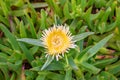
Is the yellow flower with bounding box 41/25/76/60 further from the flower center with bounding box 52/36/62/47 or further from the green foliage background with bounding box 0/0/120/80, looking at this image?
the green foliage background with bounding box 0/0/120/80

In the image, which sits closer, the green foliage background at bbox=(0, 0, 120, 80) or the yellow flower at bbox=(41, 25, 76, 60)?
the yellow flower at bbox=(41, 25, 76, 60)

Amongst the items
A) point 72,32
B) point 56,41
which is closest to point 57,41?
point 56,41

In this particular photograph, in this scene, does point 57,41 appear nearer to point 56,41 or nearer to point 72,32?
point 56,41

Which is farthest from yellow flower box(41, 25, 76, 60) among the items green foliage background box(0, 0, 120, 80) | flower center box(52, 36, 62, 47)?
green foliage background box(0, 0, 120, 80)

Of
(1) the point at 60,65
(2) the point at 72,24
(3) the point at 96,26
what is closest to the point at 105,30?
(3) the point at 96,26

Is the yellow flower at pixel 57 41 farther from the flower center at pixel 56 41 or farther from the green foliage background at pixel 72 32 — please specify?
the green foliage background at pixel 72 32

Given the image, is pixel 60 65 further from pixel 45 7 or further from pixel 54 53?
pixel 45 7
